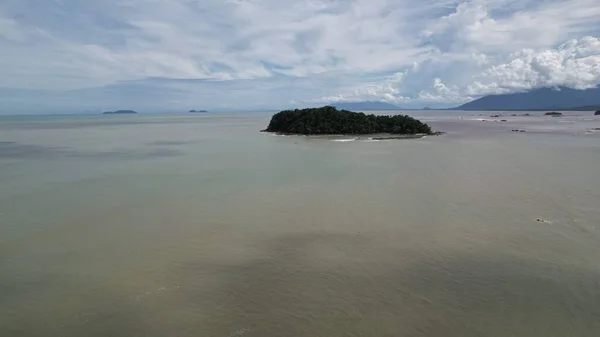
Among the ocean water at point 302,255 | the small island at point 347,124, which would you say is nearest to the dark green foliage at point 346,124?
the small island at point 347,124

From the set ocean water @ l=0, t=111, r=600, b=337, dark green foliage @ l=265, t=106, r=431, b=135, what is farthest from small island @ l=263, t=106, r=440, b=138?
ocean water @ l=0, t=111, r=600, b=337

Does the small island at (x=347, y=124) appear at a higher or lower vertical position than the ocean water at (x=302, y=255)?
higher

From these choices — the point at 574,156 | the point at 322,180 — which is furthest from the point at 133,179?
the point at 574,156

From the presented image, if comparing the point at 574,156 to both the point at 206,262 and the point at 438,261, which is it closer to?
the point at 438,261

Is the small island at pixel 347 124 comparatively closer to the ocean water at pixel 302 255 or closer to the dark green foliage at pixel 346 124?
the dark green foliage at pixel 346 124

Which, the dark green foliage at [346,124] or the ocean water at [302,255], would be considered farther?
the dark green foliage at [346,124]

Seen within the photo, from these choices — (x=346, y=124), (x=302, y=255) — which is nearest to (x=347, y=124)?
(x=346, y=124)

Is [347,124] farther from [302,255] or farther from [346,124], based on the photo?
[302,255]
